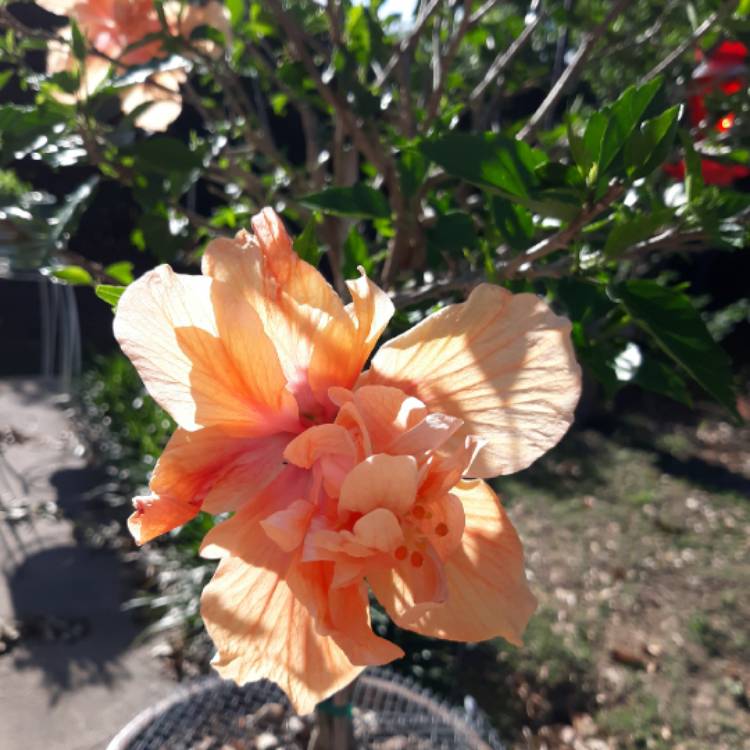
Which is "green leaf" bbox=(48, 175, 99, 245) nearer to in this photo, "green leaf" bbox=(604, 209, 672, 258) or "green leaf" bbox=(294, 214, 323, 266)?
"green leaf" bbox=(294, 214, 323, 266)

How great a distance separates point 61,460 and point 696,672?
9.80 ft

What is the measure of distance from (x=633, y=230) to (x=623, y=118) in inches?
4.2

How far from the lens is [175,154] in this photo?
3.47ft

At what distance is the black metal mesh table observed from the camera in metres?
1.50

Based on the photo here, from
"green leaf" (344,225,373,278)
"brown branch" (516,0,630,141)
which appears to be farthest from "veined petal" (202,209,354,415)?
"brown branch" (516,0,630,141)

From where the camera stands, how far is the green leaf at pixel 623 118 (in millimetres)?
625

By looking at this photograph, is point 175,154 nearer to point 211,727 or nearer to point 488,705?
point 211,727

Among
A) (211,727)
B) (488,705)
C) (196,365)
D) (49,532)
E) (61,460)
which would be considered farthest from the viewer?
(61,460)

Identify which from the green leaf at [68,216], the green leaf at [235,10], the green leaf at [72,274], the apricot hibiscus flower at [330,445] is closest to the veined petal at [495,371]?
the apricot hibiscus flower at [330,445]

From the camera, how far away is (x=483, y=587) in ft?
1.88

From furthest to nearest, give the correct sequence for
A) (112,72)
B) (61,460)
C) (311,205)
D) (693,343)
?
(61,460) < (112,72) < (311,205) < (693,343)

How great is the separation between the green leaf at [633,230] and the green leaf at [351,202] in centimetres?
26

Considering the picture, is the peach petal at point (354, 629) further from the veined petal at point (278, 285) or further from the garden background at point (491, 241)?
the garden background at point (491, 241)

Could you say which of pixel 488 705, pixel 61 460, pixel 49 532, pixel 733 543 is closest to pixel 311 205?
pixel 488 705
